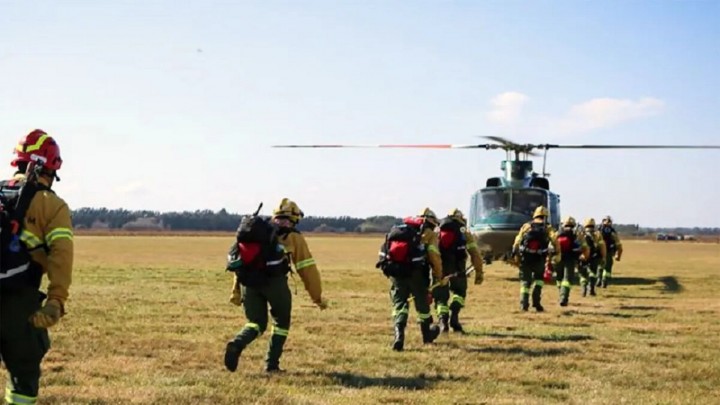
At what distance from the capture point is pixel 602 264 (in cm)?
2391

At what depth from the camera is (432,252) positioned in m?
12.1

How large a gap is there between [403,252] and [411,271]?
0.92 ft

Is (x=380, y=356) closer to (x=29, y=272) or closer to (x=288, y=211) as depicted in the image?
(x=288, y=211)

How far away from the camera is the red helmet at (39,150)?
19.8ft

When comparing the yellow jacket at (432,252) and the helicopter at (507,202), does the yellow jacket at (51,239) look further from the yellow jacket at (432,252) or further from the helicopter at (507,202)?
the helicopter at (507,202)

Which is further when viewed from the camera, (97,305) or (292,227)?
(97,305)

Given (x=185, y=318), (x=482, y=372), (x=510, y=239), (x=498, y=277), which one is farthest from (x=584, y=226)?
(x=482, y=372)

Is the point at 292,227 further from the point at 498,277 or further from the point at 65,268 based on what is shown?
the point at 498,277

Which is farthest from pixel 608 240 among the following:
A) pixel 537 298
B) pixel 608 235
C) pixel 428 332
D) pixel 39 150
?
pixel 39 150

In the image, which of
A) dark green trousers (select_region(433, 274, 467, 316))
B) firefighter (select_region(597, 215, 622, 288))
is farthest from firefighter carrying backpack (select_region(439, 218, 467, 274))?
firefighter (select_region(597, 215, 622, 288))

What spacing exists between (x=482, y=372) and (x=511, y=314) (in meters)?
6.87

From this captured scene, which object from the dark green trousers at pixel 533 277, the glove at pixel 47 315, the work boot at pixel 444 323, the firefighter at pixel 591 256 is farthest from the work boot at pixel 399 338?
the firefighter at pixel 591 256

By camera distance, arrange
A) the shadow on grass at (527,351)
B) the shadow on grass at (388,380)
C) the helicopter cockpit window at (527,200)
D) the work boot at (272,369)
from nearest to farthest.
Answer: the shadow on grass at (388,380)
the work boot at (272,369)
the shadow on grass at (527,351)
the helicopter cockpit window at (527,200)

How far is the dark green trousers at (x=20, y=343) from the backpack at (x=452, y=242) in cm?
899
